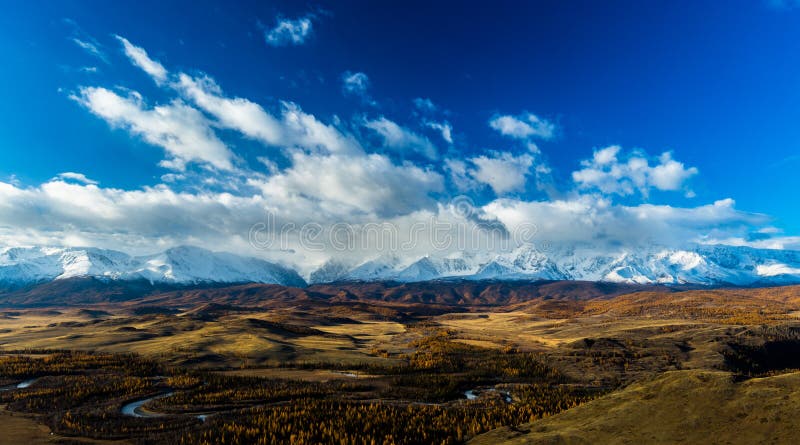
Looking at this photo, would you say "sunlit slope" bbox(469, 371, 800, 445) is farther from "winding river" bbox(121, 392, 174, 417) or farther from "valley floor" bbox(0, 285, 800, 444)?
"winding river" bbox(121, 392, 174, 417)

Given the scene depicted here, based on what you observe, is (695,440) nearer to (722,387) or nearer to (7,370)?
(722,387)

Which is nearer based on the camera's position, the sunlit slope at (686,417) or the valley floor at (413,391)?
the sunlit slope at (686,417)

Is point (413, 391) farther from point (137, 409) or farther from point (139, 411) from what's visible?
point (137, 409)

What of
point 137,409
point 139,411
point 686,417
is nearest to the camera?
point 686,417

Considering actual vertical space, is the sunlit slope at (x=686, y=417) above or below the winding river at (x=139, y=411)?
above

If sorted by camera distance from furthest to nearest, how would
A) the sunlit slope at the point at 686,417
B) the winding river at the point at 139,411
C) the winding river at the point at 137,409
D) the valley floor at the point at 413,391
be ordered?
the winding river at the point at 137,409, the winding river at the point at 139,411, the valley floor at the point at 413,391, the sunlit slope at the point at 686,417

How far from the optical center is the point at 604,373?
2655 inches

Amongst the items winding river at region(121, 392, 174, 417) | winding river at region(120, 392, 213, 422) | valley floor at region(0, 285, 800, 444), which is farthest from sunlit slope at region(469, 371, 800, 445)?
winding river at region(121, 392, 174, 417)

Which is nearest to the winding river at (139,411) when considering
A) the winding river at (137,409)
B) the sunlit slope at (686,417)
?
the winding river at (137,409)

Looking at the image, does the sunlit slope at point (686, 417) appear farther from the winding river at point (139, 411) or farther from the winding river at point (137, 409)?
the winding river at point (137, 409)

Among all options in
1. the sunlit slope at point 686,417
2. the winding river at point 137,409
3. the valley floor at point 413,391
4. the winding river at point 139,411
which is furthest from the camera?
the winding river at point 137,409

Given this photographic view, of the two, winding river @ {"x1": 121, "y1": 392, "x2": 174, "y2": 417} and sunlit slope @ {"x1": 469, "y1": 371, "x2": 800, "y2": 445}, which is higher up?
sunlit slope @ {"x1": 469, "y1": 371, "x2": 800, "y2": 445}

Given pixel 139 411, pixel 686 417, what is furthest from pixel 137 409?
pixel 686 417

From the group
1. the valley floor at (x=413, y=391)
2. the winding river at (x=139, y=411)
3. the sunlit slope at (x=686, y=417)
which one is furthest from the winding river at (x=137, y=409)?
the sunlit slope at (x=686, y=417)
